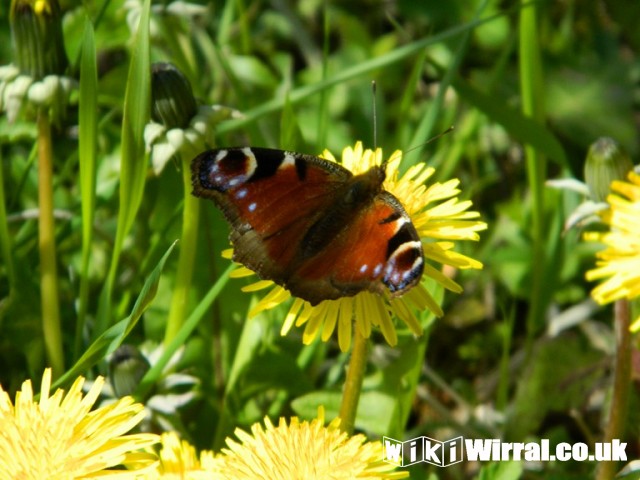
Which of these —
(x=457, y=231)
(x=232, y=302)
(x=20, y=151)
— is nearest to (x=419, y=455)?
(x=232, y=302)

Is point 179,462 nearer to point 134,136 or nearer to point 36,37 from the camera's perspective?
point 134,136

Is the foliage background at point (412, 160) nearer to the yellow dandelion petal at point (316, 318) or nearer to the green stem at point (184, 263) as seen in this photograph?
the green stem at point (184, 263)

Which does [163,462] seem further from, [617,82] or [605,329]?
[617,82]

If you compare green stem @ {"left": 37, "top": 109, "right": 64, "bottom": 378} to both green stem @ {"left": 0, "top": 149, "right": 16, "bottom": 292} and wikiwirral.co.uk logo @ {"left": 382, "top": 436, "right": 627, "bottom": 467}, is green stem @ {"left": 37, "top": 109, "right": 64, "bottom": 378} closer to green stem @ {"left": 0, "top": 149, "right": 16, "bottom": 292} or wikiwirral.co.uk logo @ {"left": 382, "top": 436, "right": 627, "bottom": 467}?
green stem @ {"left": 0, "top": 149, "right": 16, "bottom": 292}

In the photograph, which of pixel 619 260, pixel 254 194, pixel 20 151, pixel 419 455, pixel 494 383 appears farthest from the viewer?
pixel 20 151

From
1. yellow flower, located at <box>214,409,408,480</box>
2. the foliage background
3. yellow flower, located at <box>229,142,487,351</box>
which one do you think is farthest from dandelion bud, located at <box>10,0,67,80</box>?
yellow flower, located at <box>214,409,408,480</box>

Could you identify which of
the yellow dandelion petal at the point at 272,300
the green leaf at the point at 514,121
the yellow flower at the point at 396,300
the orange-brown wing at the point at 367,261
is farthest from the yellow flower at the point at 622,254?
the green leaf at the point at 514,121
